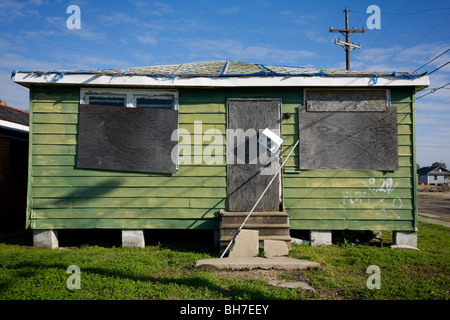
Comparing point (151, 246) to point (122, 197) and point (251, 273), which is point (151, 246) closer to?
point (122, 197)

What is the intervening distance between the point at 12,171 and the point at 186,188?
5954 mm

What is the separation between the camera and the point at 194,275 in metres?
4.18

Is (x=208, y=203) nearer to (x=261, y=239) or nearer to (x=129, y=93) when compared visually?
(x=261, y=239)

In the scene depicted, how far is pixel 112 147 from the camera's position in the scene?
5.79 metres

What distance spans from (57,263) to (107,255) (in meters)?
0.86

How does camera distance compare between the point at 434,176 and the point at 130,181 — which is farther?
the point at 434,176

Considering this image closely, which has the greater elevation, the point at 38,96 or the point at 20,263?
the point at 38,96

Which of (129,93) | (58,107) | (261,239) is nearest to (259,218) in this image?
(261,239)

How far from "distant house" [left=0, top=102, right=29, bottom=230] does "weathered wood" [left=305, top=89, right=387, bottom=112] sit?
7995 millimetres

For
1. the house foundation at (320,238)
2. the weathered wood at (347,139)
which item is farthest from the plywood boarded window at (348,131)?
the house foundation at (320,238)

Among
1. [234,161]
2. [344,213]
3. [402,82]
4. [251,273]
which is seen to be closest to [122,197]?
[234,161]

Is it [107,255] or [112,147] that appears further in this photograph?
[112,147]

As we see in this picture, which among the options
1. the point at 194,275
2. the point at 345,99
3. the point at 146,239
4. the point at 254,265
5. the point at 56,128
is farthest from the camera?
the point at 146,239

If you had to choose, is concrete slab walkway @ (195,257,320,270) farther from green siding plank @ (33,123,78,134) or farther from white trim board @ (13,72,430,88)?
green siding plank @ (33,123,78,134)
